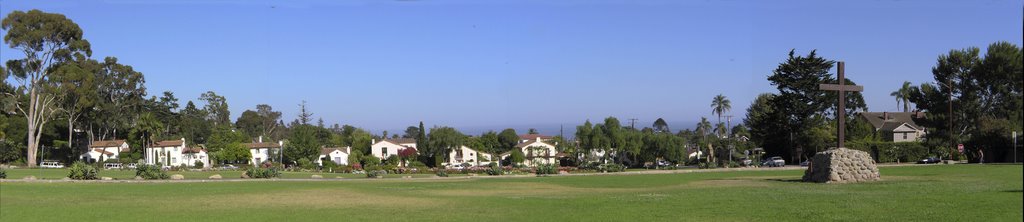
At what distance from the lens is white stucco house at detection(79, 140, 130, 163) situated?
95.4m

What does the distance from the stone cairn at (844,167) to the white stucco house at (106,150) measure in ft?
286

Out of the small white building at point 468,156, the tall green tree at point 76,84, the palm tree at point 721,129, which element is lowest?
the small white building at point 468,156

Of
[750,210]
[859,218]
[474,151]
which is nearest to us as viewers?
[859,218]

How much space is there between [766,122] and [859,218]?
6665 centimetres

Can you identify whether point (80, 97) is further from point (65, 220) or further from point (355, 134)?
point (65, 220)

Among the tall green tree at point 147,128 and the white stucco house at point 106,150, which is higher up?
the tall green tree at point 147,128

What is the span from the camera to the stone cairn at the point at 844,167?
2966cm

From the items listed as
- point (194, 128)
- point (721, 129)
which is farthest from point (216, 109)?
point (721, 129)

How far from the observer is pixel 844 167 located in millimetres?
29766

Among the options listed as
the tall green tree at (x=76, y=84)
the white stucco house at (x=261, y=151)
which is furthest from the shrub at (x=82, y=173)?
the white stucco house at (x=261, y=151)

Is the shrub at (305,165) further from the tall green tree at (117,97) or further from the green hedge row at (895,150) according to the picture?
the green hedge row at (895,150)

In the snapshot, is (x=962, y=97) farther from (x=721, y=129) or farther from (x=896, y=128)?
(x=721, y=129)

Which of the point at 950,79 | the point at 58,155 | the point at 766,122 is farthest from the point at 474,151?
the point at 950,79

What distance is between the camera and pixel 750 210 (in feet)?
56.6
